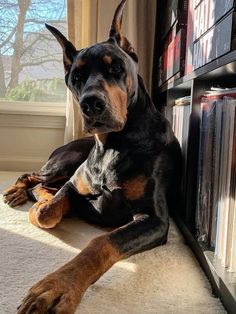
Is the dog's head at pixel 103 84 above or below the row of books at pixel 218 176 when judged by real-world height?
above

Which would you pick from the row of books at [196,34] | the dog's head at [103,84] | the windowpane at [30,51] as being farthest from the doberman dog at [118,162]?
the windowpane at [30,51]

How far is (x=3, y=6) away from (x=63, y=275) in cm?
228

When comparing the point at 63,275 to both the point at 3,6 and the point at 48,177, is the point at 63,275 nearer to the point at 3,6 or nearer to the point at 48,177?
the point at 48,177

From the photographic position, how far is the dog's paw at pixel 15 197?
5.36 ft

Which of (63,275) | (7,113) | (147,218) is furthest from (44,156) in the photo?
(63,275)

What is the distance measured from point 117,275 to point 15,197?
0.82m

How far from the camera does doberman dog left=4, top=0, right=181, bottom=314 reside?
1.12 metres

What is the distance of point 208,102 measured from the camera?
3.77 feet

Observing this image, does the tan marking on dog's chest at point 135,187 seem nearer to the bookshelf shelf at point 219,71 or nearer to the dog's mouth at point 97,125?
the dog's mouth at point 97,125

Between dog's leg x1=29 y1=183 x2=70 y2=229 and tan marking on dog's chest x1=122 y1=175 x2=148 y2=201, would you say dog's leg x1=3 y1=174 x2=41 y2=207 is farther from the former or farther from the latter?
tan marking on dog's chest x1=122 y1=175 x2=148 y2=201

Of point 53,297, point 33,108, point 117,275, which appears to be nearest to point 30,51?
point 33,108

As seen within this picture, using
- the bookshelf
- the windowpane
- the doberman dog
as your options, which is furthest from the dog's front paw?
the windowpane

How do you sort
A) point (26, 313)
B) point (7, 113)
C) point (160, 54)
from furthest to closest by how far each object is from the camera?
1. point (7, 113)
2. point (160, 54)
3. point (26, 313)

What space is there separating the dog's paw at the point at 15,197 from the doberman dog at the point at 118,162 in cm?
27
